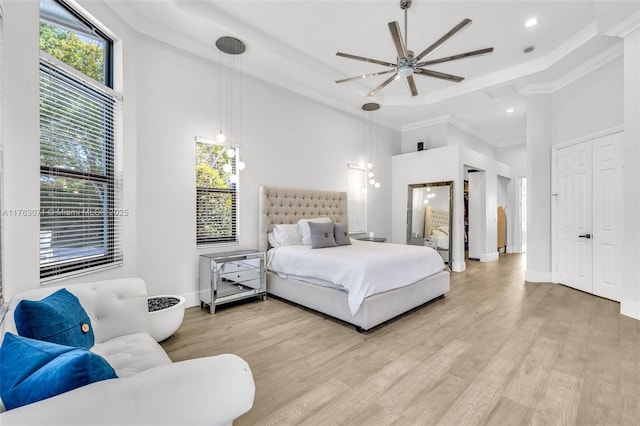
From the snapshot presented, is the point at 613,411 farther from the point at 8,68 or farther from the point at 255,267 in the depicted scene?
the point at 8,68

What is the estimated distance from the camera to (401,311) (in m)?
3.22

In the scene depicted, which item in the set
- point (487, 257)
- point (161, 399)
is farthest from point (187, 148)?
point (487, 257)

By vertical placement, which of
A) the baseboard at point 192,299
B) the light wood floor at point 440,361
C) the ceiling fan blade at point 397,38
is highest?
the ceiling fan blade at point 397,38

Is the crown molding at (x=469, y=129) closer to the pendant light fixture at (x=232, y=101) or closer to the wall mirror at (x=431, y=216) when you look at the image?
the wall mirror at (x=431, y=216)

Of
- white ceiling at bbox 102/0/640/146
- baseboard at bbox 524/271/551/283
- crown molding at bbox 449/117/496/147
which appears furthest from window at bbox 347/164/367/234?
baseboard at bbox 524/271/551/283

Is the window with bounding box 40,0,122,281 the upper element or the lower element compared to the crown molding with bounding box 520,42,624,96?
lower

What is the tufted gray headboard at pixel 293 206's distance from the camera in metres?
4.33

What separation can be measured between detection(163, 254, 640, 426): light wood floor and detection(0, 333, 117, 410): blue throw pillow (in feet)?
3.59

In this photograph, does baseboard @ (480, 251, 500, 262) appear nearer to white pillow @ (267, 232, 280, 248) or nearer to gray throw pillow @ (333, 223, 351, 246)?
gray throw pillow @ (333, 223, 351, 246)

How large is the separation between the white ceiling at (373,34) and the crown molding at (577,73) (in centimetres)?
7

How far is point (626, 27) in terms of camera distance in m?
3.18

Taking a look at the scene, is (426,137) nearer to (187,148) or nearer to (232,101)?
(232,101)

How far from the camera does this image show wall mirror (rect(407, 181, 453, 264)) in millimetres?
5898

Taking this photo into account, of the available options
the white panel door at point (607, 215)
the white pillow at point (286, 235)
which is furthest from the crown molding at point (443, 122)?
the white pillow at point (286, 235)
